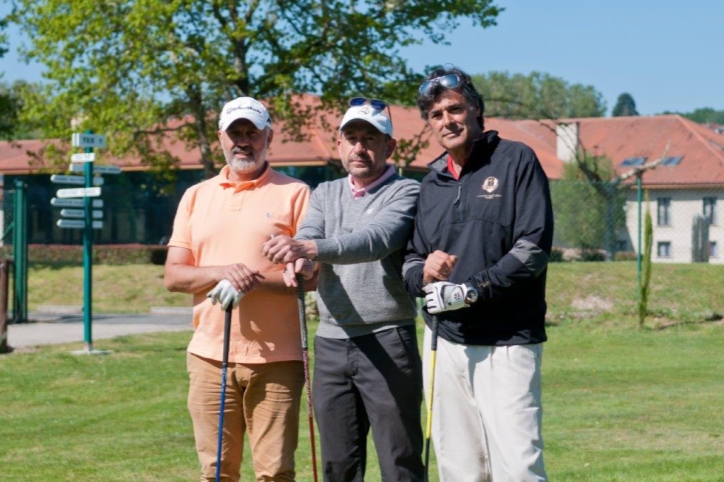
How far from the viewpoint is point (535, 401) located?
4.37 m

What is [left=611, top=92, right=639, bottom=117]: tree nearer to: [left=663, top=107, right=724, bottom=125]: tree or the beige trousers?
[left=663, top=107, right=724, bottom=125]: tree

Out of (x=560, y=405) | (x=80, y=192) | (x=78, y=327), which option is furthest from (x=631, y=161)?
(x=560, y=405)

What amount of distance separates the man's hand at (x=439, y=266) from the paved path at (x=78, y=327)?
1068 cm

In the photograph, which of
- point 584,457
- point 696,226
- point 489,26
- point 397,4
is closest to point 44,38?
point 397,4

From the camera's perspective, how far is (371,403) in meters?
4.70

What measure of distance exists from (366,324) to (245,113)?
1.05m

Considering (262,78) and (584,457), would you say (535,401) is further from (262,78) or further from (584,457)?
(262,78)

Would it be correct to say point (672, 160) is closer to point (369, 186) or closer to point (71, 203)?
point (71, 203)

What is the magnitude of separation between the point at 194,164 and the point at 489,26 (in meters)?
16.8

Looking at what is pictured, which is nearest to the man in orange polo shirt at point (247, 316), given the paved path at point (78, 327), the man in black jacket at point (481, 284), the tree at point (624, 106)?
the man in black jacket at point (481, 284)

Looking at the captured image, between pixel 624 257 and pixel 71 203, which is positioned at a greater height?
pixel 71 203

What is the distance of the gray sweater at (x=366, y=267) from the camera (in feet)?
15.3

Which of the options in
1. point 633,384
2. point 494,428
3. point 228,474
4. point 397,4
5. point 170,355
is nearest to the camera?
point 494,428

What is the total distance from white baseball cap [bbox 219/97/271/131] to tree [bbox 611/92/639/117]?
140 meters
